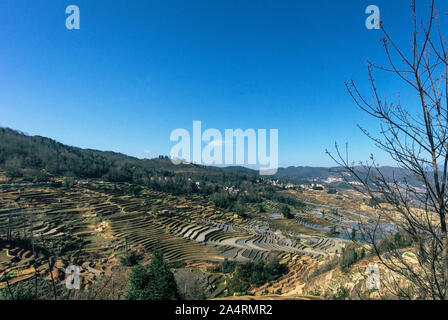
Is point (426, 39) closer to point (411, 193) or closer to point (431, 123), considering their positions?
point (431, 123)

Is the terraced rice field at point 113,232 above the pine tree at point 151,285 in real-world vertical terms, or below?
below

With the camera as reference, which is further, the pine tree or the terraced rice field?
the terraced rice field

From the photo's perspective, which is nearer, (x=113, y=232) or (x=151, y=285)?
(x=151, y=285)

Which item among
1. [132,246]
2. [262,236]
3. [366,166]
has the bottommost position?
[262,236]

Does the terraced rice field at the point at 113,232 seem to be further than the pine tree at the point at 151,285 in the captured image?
Yes

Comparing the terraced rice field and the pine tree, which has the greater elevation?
the pine tree

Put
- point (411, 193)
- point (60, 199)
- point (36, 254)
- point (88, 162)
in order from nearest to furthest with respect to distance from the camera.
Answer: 1. point (411, 193)
2. point (36, 254)
3. point (60, 199)
4. point (88, 162)

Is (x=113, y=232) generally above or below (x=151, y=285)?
below

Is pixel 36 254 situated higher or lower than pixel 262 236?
higher

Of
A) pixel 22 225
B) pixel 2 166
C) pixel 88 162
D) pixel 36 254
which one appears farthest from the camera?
pixel 88 162

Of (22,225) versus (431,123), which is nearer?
(431,123)
